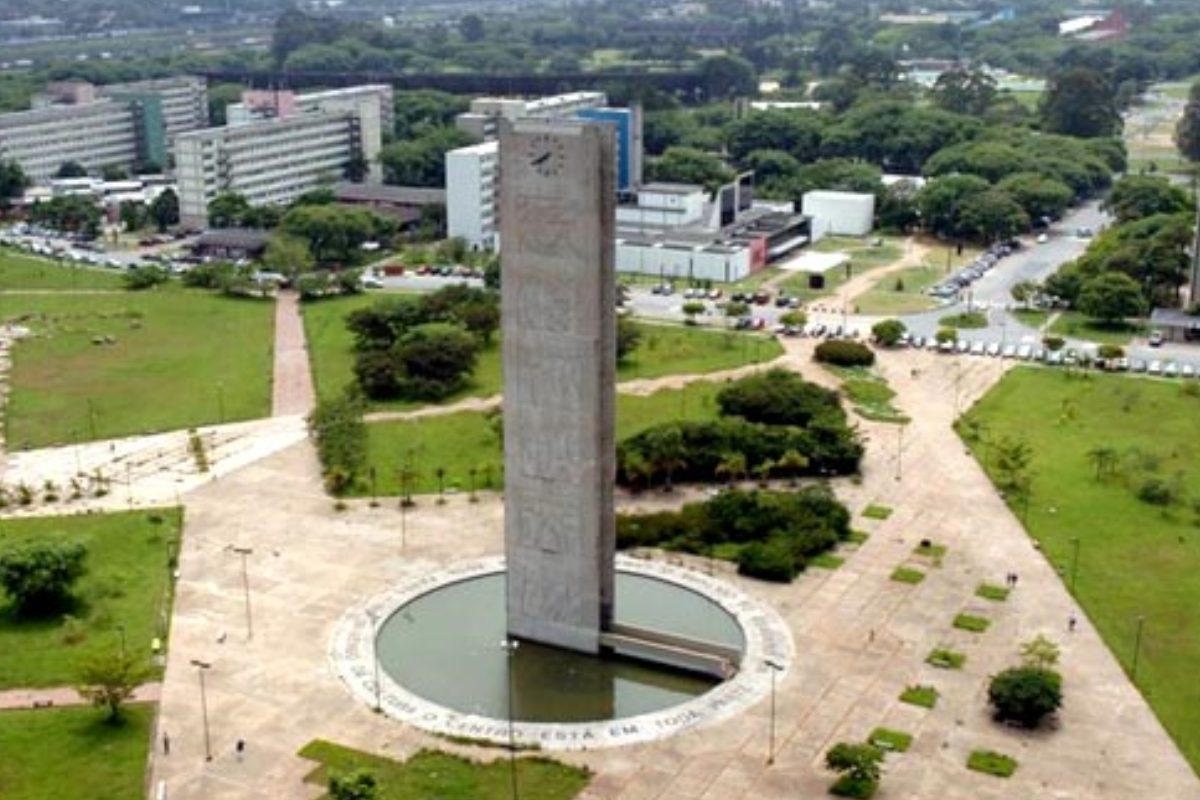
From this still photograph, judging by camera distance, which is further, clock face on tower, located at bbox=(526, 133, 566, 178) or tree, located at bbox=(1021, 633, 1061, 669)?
tree, located at bbox=(1021, 633, 1061, 669)

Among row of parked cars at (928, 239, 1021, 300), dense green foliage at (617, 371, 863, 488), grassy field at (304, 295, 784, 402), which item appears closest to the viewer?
dense green foliage at (617, 371, 863, 488)

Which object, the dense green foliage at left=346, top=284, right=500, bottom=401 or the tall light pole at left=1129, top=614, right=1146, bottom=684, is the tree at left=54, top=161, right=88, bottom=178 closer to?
the dense green foliage at left=346, top=284, right=500, bottom=401

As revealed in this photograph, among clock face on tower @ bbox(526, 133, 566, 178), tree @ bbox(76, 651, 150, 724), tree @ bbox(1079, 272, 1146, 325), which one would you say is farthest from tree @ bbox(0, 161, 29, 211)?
clock face on tower @ bbox(526, 133, 566, 178)

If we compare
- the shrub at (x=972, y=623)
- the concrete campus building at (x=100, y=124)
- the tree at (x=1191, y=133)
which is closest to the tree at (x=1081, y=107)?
the tree at (x=1191, y=133)

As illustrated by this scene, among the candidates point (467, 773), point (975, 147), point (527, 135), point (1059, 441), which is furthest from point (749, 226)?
point (467, 773)

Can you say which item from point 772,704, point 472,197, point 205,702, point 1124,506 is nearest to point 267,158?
point 472,197
